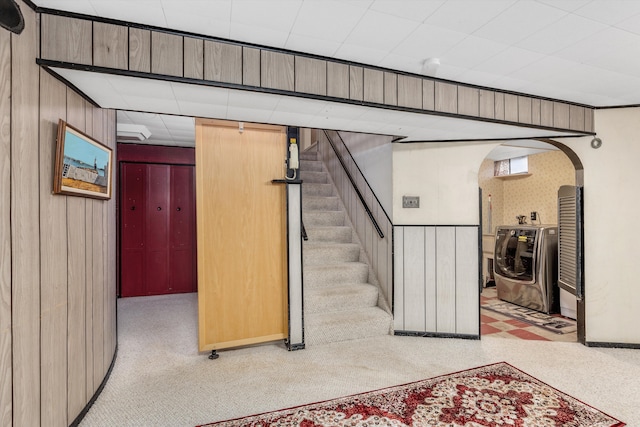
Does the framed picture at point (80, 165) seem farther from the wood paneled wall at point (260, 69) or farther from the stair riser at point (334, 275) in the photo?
the stair riser at point (334, 275)

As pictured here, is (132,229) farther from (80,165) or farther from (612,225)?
(612,225)

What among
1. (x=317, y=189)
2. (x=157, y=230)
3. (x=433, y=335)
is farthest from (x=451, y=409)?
(x=157, y=230)

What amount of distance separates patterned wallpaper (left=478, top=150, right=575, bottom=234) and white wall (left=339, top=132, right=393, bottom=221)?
3.04m

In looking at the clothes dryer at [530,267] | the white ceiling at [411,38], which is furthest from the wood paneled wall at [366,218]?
the clothes dryer at [530,267]

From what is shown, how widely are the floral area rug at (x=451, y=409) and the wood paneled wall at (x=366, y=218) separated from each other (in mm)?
1352

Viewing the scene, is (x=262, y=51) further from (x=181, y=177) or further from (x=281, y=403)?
(x=181, y=177)

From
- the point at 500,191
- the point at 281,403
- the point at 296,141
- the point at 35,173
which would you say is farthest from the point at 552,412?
the point at 500,191

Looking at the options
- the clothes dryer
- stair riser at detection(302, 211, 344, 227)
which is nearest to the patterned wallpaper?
the clothes dryer

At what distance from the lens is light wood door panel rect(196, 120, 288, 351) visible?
3.21 m

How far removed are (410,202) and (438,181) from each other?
1.28 ft

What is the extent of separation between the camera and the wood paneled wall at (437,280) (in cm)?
366

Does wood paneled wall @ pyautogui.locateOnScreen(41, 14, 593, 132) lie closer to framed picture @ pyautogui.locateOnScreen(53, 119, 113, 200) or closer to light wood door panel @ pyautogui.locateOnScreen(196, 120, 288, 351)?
framed picture @ pyautogui.locateOnScreen(53, 119, 113, 200)

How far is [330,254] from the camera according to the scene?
14.1 feet

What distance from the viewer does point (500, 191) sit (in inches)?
249
